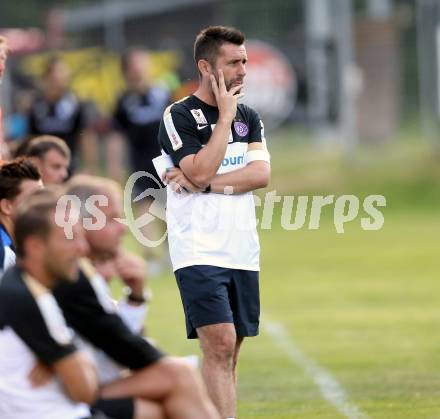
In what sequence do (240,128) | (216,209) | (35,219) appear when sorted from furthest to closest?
(240,128) < (216,209) < (35,219)

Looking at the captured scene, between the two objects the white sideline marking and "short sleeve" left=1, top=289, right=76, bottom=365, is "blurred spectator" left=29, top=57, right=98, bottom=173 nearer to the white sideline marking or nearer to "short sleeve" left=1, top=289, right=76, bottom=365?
the white sideline marking

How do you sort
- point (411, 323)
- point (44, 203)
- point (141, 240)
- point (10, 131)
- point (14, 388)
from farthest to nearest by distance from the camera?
point (10, 131), point (141, 240), point (411, 323), point (14, 388), point (44, 203)

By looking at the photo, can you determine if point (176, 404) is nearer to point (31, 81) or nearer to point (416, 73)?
point (31, 81)

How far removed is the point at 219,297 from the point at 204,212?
1.69 ft

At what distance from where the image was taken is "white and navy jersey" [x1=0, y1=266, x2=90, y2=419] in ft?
19.2

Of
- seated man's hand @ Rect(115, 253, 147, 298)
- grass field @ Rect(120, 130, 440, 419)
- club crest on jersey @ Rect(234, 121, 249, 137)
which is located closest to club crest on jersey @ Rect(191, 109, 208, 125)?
club crest on jersey @ Rect(234, 121, 249, 137)

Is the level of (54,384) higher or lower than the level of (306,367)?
higher

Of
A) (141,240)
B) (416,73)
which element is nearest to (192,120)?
(141,240)

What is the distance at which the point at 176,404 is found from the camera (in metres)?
6.45

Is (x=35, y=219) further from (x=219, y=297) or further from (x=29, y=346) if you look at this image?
(x=219, y=297)

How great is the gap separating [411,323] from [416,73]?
17.1 meters

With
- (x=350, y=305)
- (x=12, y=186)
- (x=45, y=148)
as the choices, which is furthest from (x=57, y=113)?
(x=12, y=186)

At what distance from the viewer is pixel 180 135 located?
26.8ft

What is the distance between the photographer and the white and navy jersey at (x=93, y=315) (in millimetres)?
6090
